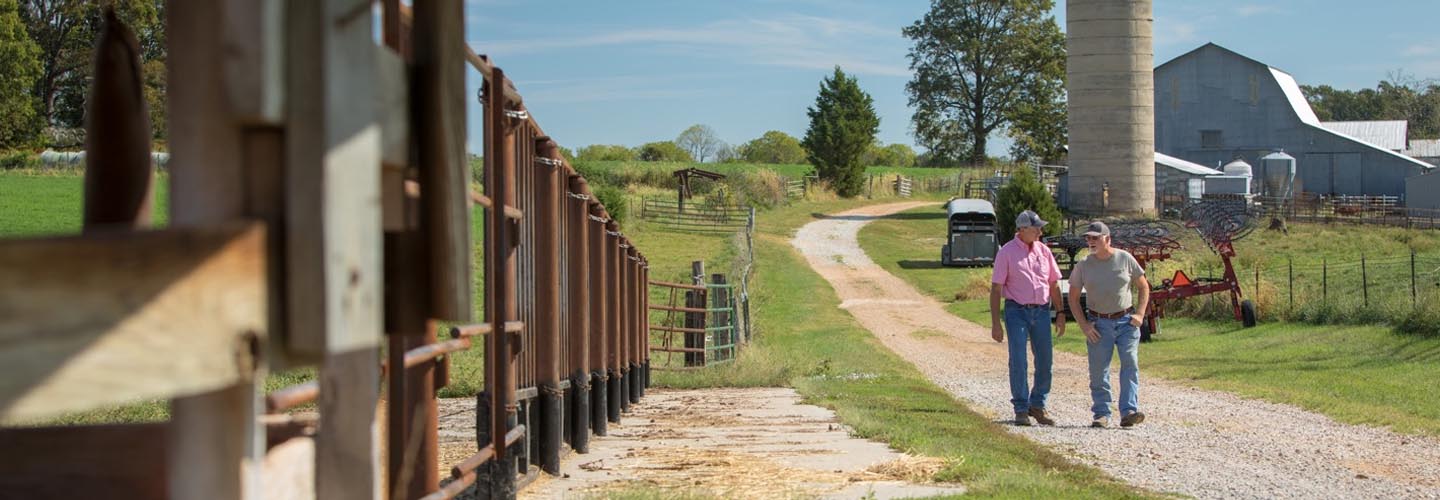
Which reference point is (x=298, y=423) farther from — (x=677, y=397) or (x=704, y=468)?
(x=677, y=397)

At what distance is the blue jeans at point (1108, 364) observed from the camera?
12.4m

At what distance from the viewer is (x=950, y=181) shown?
88375 millimetres

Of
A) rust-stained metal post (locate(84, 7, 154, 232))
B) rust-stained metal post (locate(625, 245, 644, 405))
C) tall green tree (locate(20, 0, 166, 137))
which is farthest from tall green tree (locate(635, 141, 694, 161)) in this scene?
rust-stained metal post (locate(84, 7, 154, 232))

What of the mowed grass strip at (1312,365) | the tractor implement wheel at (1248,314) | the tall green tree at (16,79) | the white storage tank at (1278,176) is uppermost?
the tall green tree at (16,79)

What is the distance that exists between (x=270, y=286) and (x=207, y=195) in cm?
15

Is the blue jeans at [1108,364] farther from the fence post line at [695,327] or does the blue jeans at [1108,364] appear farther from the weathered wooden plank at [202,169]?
the weathered wooden plank at [202,169]

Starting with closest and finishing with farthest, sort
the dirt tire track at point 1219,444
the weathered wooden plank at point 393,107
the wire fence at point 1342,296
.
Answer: the weathered wooden plank at point 393,107 → the dirt tire track at point 1219,444 → the wire fence at point 1342,296

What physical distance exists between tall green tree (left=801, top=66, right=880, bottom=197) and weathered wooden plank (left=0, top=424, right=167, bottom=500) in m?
79.9

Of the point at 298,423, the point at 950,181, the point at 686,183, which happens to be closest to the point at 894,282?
the point at 686,183

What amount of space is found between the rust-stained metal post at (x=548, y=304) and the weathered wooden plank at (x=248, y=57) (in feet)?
21.6

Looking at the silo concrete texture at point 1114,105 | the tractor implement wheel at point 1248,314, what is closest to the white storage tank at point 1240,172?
the silo concrete texture at point 1114,105

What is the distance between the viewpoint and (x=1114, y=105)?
2365 inches

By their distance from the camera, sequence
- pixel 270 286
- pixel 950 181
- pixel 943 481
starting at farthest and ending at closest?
pixel 950 181 < pixel 943 481 < pixel 270 286

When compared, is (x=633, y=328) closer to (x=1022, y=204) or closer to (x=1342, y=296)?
(x=1342, y=296)
